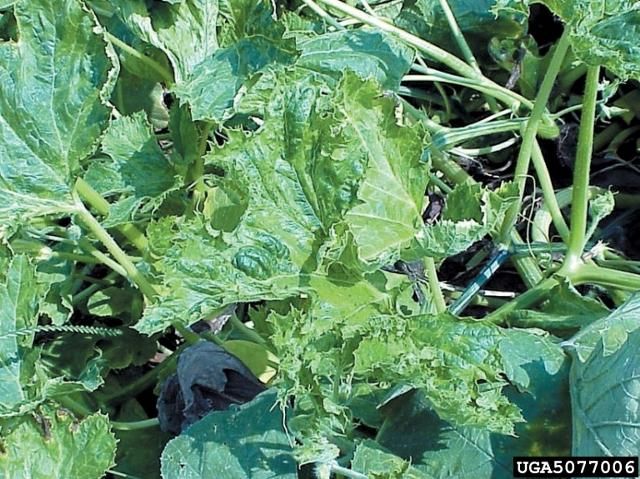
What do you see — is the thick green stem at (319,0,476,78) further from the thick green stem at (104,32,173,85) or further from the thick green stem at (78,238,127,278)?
the thick green stem at (78,238,127,278)

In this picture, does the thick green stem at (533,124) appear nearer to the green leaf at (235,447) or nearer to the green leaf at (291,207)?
the green leaf at (291,207)

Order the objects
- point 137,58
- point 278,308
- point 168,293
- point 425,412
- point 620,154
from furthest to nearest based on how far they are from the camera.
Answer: point 620,154 → point 137,58 → point 278,308 → point 425,412 → point 168,293

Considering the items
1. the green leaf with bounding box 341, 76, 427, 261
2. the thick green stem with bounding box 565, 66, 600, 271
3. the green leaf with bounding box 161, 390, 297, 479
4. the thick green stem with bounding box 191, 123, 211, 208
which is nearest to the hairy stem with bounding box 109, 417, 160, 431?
the green leaf with bounding box 161, 390, 297, 479

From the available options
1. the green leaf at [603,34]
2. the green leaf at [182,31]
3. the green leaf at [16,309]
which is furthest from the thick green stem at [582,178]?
the green leaf at [16,309]

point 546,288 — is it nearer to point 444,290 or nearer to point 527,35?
point 444,290

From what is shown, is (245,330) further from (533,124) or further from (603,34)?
(603,34)

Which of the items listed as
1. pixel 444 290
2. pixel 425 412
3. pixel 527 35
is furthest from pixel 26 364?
pixel 527 35

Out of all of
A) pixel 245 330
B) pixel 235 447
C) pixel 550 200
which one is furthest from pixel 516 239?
pixel 235 447
